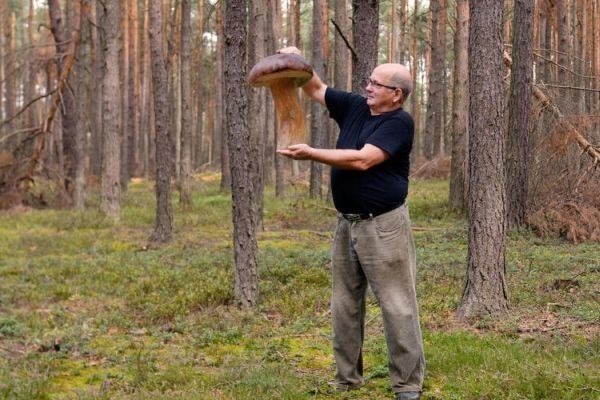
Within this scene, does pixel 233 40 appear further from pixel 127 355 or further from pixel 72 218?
pixel 72 218

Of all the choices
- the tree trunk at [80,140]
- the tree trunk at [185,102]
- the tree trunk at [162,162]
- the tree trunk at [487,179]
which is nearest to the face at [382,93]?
the tree trunk at [487,179]

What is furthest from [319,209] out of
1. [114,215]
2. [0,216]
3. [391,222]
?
[391,222]

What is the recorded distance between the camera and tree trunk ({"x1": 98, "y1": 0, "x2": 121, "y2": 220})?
17.3 m

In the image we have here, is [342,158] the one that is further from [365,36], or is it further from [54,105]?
[54,105]

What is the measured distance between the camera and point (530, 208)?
1302 centimetres

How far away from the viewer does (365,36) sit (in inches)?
332

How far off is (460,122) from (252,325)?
10.9 metres

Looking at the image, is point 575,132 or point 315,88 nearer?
point 315,88

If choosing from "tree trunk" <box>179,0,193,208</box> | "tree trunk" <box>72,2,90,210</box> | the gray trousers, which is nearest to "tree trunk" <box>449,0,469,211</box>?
"tree trunk" <box>179,0,193,208</box>

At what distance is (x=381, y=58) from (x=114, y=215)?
1762 inches

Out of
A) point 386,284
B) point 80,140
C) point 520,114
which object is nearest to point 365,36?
point 386,284

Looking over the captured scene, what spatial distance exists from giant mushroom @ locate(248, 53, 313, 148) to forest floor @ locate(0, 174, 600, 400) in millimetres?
1976

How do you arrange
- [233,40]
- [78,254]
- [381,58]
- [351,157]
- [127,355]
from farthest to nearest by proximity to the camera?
[381,58] < [78,254] < [233,40] < [127,355] < [351,157]

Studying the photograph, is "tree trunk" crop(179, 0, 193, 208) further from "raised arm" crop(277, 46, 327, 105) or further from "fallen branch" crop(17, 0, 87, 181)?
"raised arm" crop(277, 46, 327, 105)
